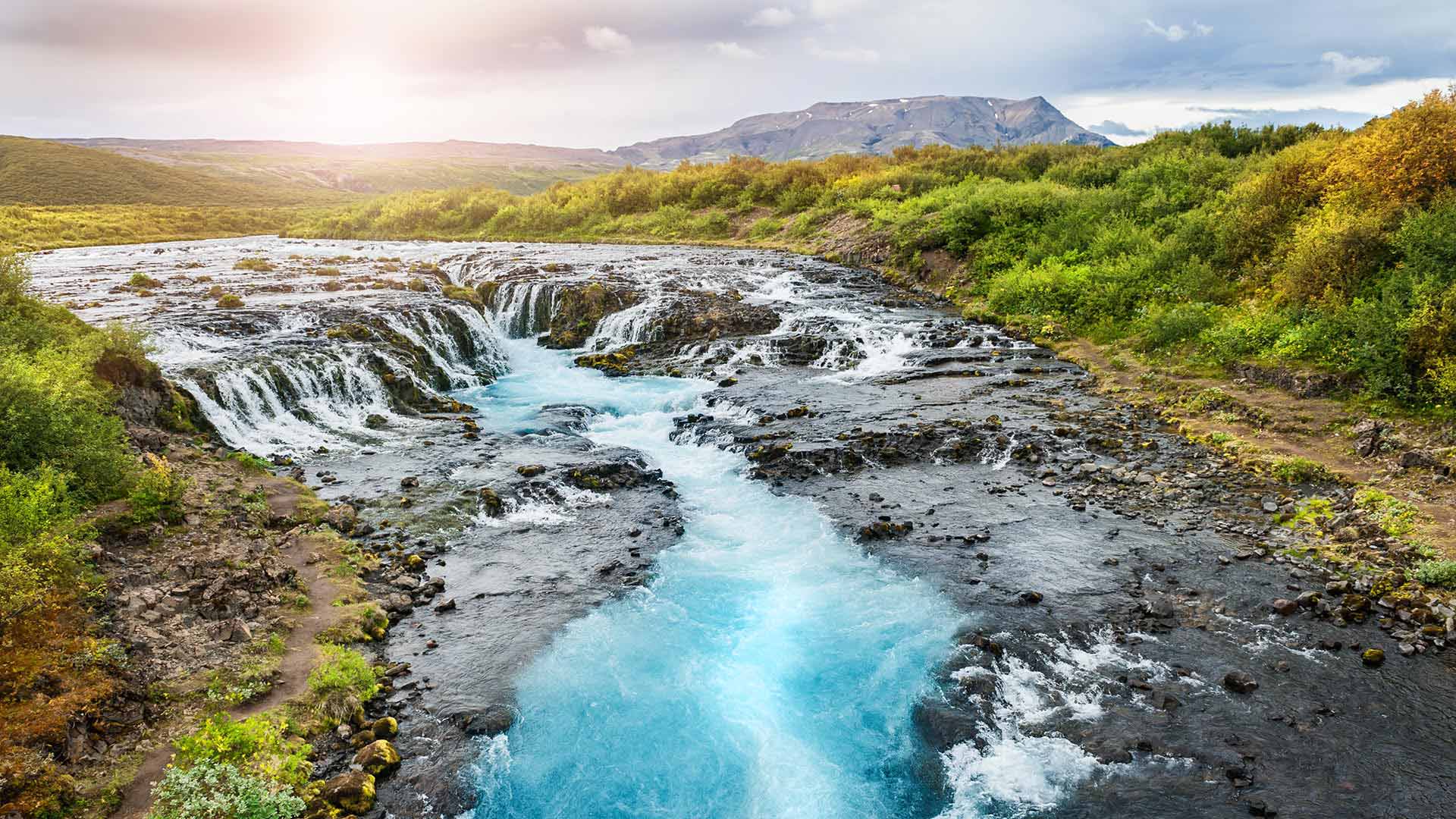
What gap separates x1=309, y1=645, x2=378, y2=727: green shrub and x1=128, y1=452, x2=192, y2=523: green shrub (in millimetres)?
4273

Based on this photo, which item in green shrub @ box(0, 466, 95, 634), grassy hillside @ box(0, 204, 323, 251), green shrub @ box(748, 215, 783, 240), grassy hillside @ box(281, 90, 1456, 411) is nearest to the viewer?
green shrub @ box(0, 466, 95, 634)

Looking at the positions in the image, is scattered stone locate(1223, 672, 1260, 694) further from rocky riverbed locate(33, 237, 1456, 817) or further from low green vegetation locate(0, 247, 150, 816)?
low green vegetation locate(0, 247, 150, 816)

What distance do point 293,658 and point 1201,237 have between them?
1123 inches

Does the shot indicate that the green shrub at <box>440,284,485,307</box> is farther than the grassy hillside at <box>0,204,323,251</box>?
No

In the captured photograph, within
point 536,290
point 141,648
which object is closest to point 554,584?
point 141,648

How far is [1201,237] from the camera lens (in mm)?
23969

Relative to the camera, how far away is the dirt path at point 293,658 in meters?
6.50

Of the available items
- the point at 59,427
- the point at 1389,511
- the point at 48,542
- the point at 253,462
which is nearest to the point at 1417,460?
the point at 1389,511

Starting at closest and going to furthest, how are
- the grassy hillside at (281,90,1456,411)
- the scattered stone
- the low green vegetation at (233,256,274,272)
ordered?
1. the scattered stone
2. the grassy hillside at (281,90,1456,411)
3. the low green vegetation at (233,256,274,272)

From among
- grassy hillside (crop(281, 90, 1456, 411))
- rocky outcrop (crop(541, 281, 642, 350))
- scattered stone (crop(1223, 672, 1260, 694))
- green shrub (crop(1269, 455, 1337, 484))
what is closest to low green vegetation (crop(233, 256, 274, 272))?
rocky outcrop (crop(541, 281, 642, 350))

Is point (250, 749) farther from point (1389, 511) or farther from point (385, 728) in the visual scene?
point (1389, 511)

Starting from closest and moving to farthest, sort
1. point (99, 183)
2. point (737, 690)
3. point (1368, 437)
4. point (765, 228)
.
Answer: point (737, 690) < point (1368, 437) < point (765, 228) < point (99, 183)

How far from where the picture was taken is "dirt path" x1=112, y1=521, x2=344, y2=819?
21.3 feet

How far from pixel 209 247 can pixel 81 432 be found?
5137cm
